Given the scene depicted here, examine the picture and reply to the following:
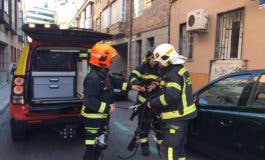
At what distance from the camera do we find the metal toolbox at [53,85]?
19.4ft

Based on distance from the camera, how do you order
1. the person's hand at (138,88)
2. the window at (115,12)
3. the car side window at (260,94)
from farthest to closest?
the window at (115,12), the person's hand at (138,88), the car side window at (260,94)

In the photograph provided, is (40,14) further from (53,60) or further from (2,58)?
(53,60)

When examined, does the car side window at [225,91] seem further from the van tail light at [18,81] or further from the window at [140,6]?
the window at [140,6]

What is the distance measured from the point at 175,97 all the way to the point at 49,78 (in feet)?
10.6

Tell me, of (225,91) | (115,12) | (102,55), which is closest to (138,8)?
(115,12)

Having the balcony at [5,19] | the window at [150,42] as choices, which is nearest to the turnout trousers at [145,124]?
the window at [150,42]

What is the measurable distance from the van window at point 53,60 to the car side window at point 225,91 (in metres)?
2.81

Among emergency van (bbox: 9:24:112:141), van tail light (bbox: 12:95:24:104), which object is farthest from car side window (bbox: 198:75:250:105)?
van tail light (bbox: 12:95:24:104)

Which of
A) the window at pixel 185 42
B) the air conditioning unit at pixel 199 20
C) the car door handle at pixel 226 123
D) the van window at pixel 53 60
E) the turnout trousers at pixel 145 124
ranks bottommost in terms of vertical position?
the turnout trousers at pixel 145 124

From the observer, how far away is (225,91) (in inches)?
174

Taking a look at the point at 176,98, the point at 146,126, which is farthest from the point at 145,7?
the point at 176,98

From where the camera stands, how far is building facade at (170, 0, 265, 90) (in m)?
8.07

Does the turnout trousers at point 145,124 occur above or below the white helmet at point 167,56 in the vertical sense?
below

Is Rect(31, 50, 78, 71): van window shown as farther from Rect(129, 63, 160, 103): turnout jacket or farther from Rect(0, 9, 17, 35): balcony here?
Rect(0, 9, 17, 35): balcony
